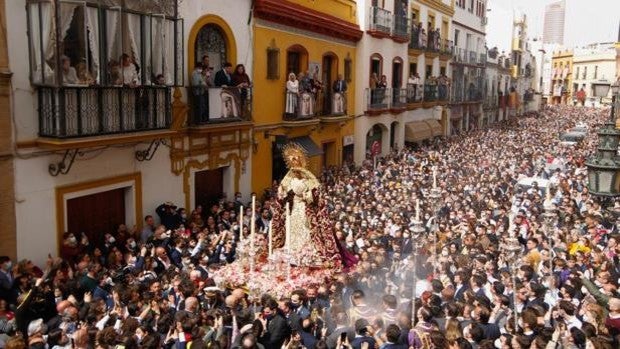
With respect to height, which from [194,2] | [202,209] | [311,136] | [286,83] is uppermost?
[194,2]

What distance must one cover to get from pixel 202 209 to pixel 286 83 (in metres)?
5.10

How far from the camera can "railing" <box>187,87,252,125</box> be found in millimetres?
14055

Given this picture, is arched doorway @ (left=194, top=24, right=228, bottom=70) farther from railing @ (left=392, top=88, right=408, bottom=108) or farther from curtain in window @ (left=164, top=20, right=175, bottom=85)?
railing @ (left=392, top=88, right=408, bottom=108)

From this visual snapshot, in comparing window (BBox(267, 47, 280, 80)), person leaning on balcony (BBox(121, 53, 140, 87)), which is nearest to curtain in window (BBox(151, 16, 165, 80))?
person leaning on balcony (BBox(121, 53, 140, 87))

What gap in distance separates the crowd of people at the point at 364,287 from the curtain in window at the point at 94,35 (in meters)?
3.21

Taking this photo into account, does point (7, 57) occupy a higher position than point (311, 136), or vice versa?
point (7, 57)

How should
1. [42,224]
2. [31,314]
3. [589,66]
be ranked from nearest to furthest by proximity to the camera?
[31,314] < [42,224] < [589,66]

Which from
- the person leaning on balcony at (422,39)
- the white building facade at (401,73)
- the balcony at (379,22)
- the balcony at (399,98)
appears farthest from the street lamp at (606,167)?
the person leaning on balcony at (422,39)

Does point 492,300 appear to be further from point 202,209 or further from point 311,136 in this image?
point 311,136

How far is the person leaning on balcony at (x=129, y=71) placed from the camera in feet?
37.1

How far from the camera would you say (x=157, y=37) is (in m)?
12.1

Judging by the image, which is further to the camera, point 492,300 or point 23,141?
point 23,141

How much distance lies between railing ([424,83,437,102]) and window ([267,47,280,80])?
49.6ft

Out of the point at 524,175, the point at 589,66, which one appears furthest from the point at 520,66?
the point at 524,175
